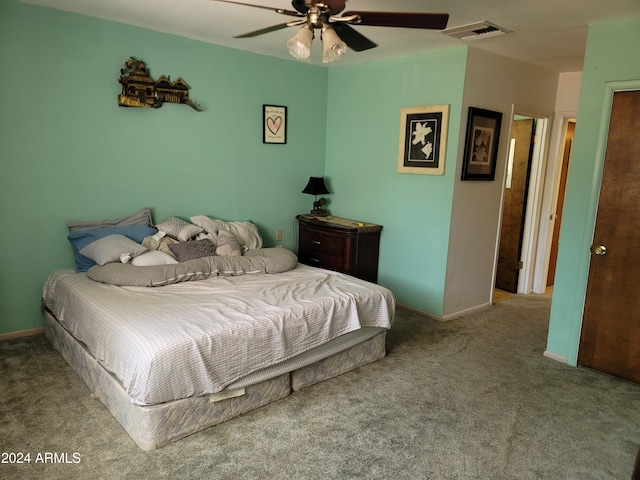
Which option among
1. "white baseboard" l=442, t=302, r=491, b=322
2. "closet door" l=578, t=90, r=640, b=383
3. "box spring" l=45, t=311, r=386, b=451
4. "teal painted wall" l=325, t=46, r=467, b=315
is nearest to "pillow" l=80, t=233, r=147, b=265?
"box spring" l=45, t=311, r=386, b=451

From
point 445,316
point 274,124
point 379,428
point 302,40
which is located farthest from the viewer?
point 274,124

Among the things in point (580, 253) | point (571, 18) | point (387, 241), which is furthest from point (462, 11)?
point (387, 241)

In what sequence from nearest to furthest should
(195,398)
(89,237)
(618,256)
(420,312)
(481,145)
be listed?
(195,398) < (618,256) < (89,237) < (481,145) < (420,312)

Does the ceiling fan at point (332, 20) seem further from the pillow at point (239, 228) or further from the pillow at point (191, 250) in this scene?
the pillow at point (239, 228)

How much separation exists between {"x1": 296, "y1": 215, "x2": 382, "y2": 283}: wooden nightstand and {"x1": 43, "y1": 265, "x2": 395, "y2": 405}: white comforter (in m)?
0.93

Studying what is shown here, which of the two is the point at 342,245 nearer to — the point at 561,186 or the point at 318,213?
the point at 318,213

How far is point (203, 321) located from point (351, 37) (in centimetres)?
173

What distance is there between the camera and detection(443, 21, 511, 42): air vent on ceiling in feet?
10.5

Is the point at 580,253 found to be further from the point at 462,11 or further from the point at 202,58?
the point at 202,58

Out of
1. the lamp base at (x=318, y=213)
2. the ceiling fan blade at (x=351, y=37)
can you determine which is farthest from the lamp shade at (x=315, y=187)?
the ceiling fan blade at (x=351, y=37)

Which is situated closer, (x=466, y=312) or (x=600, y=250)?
(x=600, y=250)

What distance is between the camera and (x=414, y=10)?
2924 mm

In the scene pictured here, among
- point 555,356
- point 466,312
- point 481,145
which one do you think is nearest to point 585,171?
point 481,145

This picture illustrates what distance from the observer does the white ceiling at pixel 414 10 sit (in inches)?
111
